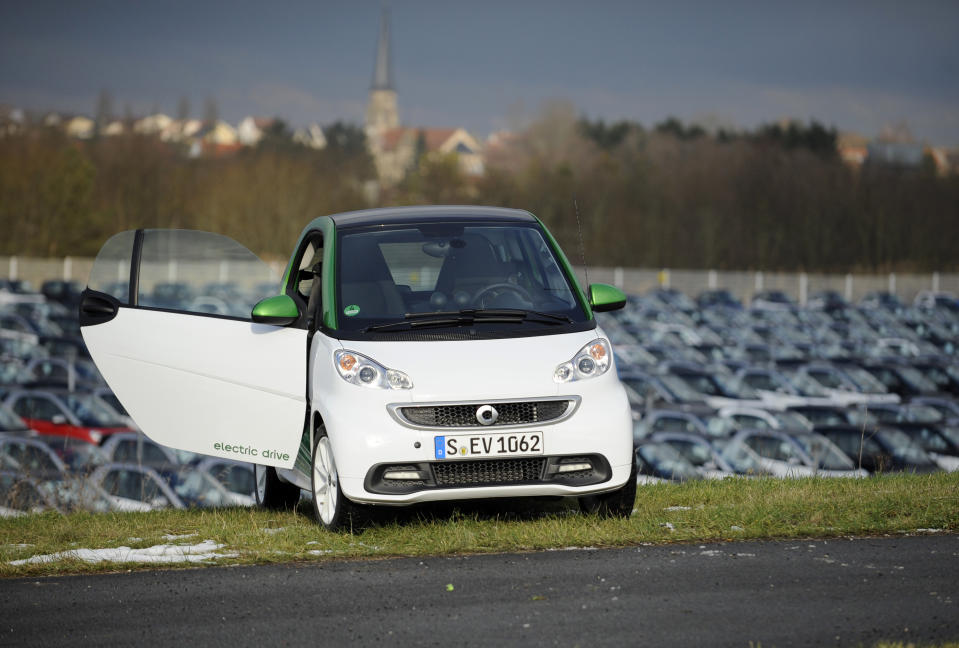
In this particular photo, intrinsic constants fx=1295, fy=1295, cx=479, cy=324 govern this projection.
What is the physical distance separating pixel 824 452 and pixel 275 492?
11919 millimetres

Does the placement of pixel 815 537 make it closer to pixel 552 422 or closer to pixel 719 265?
pixel 552 422

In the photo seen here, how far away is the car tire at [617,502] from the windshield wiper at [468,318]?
923 mm

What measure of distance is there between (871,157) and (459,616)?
87.1 m

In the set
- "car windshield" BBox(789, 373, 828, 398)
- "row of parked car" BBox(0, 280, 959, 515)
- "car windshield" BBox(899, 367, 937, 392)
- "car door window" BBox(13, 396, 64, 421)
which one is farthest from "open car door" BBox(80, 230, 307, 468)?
"car windshield" BBox(899, 367, 937, 392)

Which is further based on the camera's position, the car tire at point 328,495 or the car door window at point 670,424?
the car door window at point 670,424

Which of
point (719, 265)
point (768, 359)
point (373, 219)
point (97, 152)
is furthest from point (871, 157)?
point (373, 219)

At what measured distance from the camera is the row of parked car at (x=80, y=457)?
551 inches

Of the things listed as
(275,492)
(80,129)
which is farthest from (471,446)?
(80,129)

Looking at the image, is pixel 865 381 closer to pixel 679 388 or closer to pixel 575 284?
pixel 679 388

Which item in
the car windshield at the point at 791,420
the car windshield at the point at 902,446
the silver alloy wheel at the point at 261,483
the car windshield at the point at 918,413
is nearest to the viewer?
the silver alloy wheel at the point at 261,483

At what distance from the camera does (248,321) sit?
24.3 feet

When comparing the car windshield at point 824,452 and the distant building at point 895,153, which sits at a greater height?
the distant building at point 895,153

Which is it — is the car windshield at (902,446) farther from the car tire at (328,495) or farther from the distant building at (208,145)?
the distant building at (208,145)

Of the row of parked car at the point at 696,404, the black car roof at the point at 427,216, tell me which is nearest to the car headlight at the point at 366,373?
the black car roof at the point at 427,216
